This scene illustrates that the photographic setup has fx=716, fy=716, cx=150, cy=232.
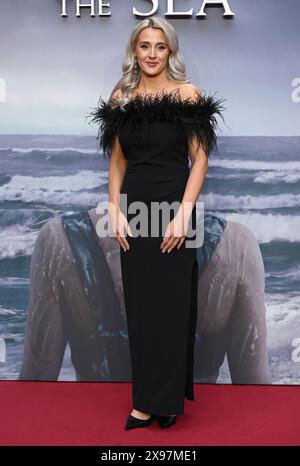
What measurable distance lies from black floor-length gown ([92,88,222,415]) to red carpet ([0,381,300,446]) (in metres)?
0.15

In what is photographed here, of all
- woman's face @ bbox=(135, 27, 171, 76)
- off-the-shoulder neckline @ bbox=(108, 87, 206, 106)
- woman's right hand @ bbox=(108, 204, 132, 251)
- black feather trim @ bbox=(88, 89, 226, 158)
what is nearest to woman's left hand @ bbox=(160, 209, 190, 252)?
woman's right hand @ bbox=(108, 204, 132, 251)

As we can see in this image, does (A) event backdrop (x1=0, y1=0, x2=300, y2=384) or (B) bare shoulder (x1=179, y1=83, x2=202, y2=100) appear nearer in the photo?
(B) bare shoulder (x1=179, y1=83, x2=202, y2=100)

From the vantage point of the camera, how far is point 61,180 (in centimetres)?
378

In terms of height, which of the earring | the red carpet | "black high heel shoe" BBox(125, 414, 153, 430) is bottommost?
the red carpet

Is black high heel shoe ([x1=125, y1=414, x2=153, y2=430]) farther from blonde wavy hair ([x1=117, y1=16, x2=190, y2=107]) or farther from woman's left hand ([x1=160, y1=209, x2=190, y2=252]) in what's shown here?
blonde wavy hair ([x1=117, y1=16, x2=190, y2=107])

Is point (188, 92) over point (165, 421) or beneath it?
over

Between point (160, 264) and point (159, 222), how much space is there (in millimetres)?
179

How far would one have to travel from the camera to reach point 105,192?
12.4 ft

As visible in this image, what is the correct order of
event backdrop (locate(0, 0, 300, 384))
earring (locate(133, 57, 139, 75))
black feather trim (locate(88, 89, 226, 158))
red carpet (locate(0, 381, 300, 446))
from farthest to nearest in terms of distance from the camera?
1. event backdrop (locate(0, 0, 300, 384))
2. earring (locate(133, 57, 139, 75))
3. black feather trim (locate(88, 89, 226, 158))
4. red carpet (locate(0, 381, 300, 446))

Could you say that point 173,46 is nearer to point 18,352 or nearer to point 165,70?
point 165,70

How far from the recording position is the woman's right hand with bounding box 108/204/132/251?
3088 mm

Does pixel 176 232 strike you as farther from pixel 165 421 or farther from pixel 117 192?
pixel 165 421

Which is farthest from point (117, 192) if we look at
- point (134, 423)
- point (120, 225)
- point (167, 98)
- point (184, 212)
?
point (134, 423)

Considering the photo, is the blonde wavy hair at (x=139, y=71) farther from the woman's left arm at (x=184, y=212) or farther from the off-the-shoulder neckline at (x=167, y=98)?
the woman's left arm at (x=184, y=212)
